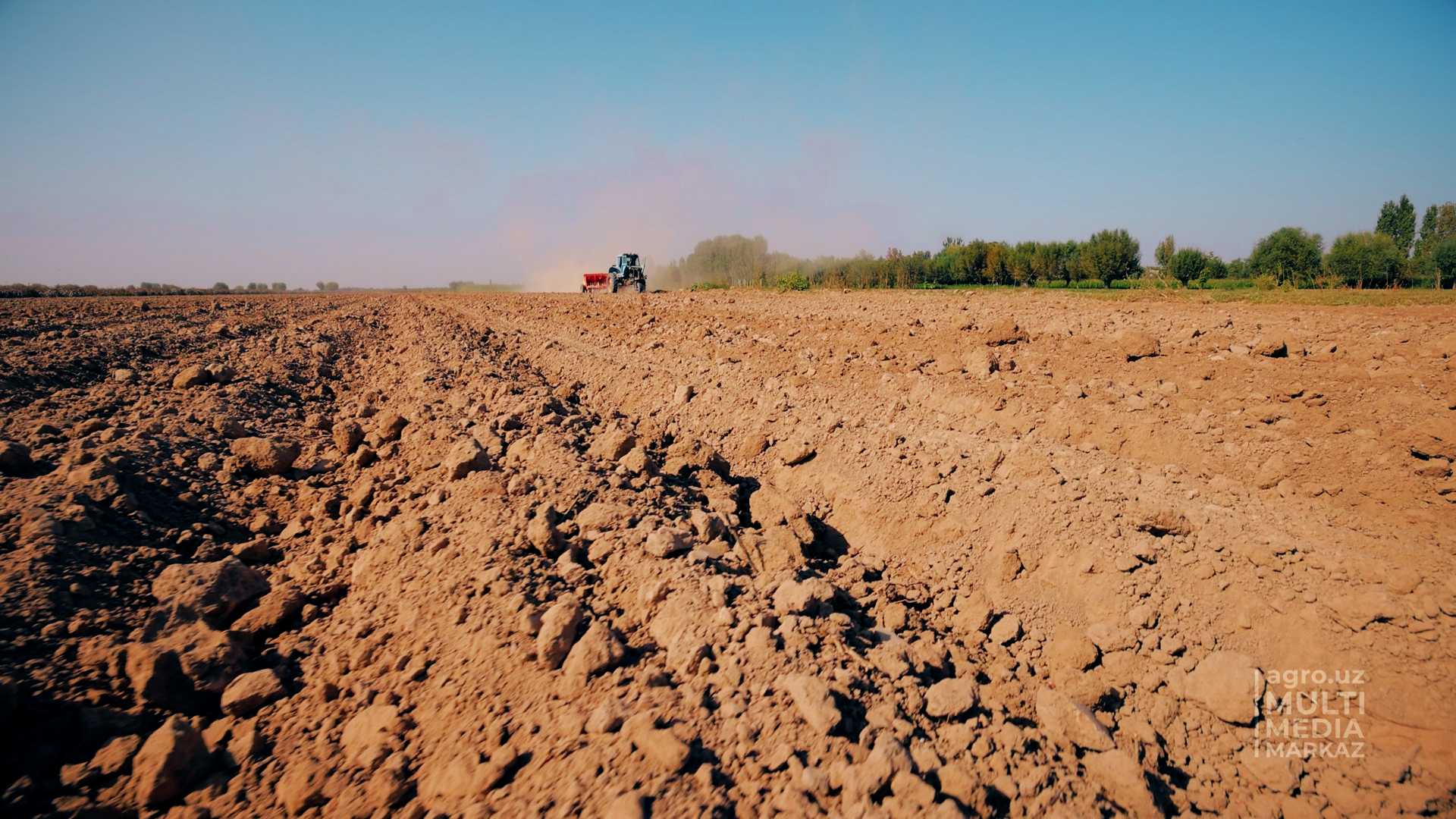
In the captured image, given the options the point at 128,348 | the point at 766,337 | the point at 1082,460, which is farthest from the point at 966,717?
the point at 128,348

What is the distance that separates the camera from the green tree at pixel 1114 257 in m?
39.4

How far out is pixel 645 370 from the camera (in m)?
7.62

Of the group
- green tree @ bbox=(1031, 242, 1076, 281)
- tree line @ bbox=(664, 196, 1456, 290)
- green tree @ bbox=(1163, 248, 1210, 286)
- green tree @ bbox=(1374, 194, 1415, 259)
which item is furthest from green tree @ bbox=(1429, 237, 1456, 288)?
green tree @ bbox=(1374, 194, 1415, 259)

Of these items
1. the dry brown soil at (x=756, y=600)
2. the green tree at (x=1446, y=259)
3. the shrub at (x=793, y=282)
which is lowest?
the dry brown soil at (x=756, y=600)

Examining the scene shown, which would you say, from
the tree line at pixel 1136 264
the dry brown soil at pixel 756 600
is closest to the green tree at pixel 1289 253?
the tree line at pixel 1136 264

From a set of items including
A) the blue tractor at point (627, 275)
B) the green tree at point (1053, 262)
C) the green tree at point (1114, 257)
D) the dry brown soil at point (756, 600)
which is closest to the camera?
the dry brown soil at point (756, 600)

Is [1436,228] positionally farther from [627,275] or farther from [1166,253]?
[627,275]

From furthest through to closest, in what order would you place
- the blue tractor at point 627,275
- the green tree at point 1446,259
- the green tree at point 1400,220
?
the green tree at point 1400,220
the green tree at point 1446,259
the blue tractor at point 627,275

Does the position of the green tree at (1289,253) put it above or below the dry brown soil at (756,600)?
above

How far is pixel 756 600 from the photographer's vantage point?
2824 mm

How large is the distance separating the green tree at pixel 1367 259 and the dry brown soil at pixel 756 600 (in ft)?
117

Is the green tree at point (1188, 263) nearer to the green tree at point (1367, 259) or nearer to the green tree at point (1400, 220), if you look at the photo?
the green tree at point (1367, 259)

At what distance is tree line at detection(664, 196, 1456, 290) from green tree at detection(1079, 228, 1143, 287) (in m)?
0.05

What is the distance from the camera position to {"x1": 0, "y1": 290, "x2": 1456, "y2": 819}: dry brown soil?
6.96 feet
